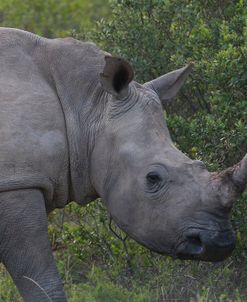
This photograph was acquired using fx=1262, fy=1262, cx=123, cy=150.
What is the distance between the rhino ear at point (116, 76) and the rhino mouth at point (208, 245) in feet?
3.48

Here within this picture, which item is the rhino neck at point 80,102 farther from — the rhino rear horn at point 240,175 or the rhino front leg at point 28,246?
the rhino rear horn at point 240,175

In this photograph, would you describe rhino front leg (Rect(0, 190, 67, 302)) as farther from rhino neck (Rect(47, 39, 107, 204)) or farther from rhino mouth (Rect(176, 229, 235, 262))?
rhino mouth (Rect(176, 229, 235, 262))

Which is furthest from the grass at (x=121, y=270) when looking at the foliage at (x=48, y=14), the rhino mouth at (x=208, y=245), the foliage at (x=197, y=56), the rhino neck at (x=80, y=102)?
the foliage at (x=48, y=14)

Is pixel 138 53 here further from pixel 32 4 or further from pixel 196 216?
pixel 32 4

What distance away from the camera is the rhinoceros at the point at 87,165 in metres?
7.58

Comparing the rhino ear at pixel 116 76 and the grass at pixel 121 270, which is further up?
the rhino ear at pixel 116 76

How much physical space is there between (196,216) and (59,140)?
0.99 m

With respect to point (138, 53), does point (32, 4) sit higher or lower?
lower

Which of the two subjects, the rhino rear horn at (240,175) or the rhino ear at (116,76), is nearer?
the rhino rear horn at (240,175)

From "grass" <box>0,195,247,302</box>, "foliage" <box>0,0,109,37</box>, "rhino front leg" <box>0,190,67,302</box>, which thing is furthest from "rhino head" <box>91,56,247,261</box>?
"foliage" <box>0,0,109,37</box>

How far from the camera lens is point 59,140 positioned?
25.7 feet

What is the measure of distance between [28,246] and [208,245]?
1.09 m

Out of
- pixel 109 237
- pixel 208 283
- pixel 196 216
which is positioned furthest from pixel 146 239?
pixel 109 237

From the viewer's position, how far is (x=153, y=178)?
7777mm
